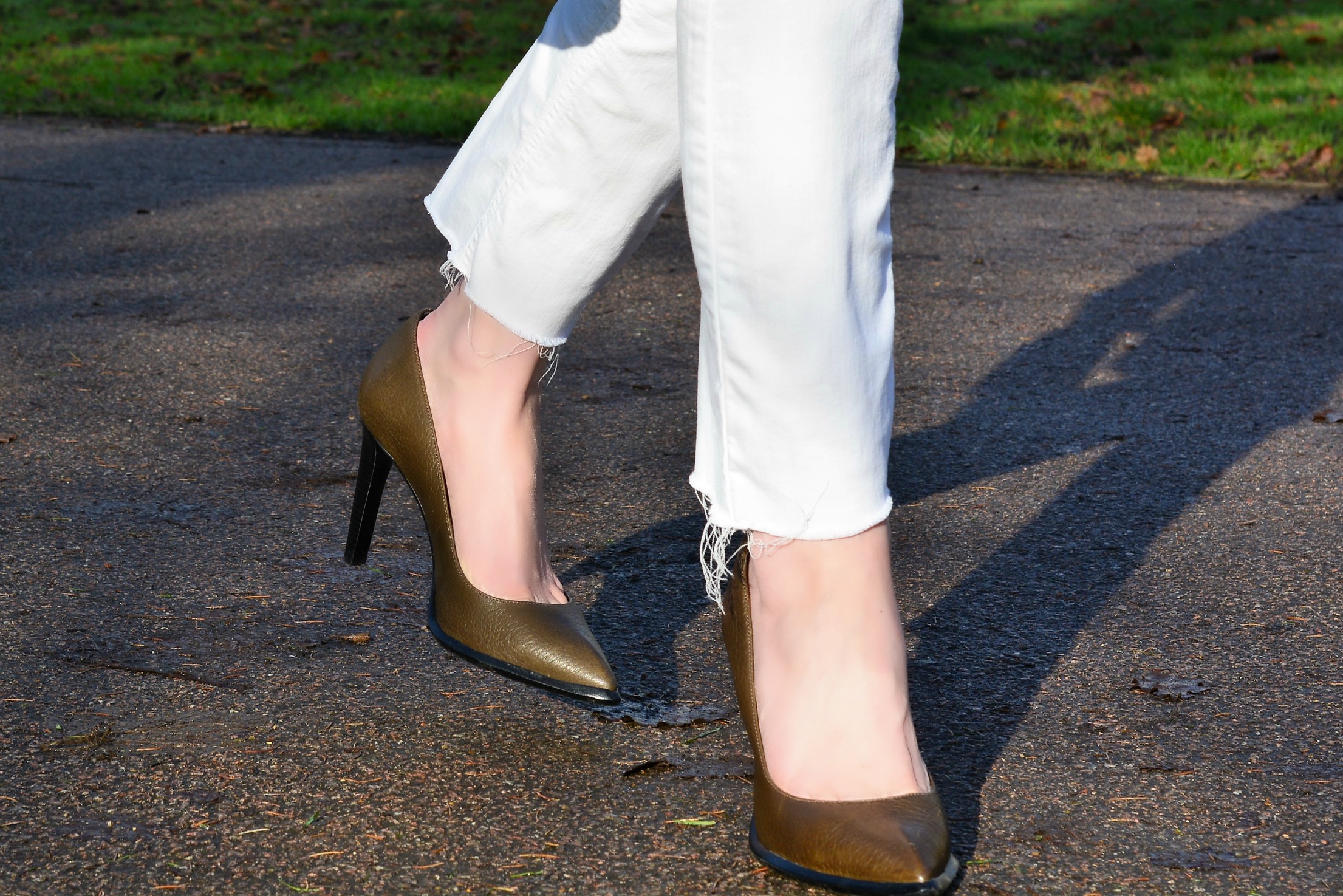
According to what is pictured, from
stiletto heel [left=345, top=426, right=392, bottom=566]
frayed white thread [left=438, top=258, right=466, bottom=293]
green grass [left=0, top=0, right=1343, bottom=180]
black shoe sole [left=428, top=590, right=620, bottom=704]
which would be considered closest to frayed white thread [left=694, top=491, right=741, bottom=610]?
black shoe sole [left=428, top=590, right=620, bottom=704]

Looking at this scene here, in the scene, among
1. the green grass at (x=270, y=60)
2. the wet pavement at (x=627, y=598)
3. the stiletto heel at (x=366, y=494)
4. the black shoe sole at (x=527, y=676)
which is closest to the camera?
the wet pavement at (x=627, y=598)

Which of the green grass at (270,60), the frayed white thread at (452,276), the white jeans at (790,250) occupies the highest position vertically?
the white jeans at (790,250)

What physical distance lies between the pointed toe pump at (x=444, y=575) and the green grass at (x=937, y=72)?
15.3ft

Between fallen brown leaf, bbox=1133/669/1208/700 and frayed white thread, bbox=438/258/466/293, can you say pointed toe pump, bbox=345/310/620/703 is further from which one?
fallen brown leaf, bbox=1133/669/1208/700

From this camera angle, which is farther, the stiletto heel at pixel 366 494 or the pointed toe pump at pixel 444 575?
the stiletto heel at pixel 366 494

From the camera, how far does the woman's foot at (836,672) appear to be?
1.26 m

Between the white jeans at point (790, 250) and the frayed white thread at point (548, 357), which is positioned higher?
the white jeans at point (790, 250)

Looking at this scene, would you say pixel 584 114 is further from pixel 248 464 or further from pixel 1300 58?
pixel 1300 58

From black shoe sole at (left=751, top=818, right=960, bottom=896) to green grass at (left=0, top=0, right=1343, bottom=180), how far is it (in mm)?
5069

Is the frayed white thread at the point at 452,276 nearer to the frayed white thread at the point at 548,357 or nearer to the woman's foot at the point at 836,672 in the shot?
the frayed white thread at the point at 548,357

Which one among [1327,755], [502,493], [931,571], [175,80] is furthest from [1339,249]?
[175,80]

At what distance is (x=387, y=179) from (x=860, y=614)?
4513mm

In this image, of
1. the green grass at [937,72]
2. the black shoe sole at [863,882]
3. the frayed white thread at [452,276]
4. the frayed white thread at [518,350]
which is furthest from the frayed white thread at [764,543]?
the green grass at [937,72]

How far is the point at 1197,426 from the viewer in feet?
9.19
